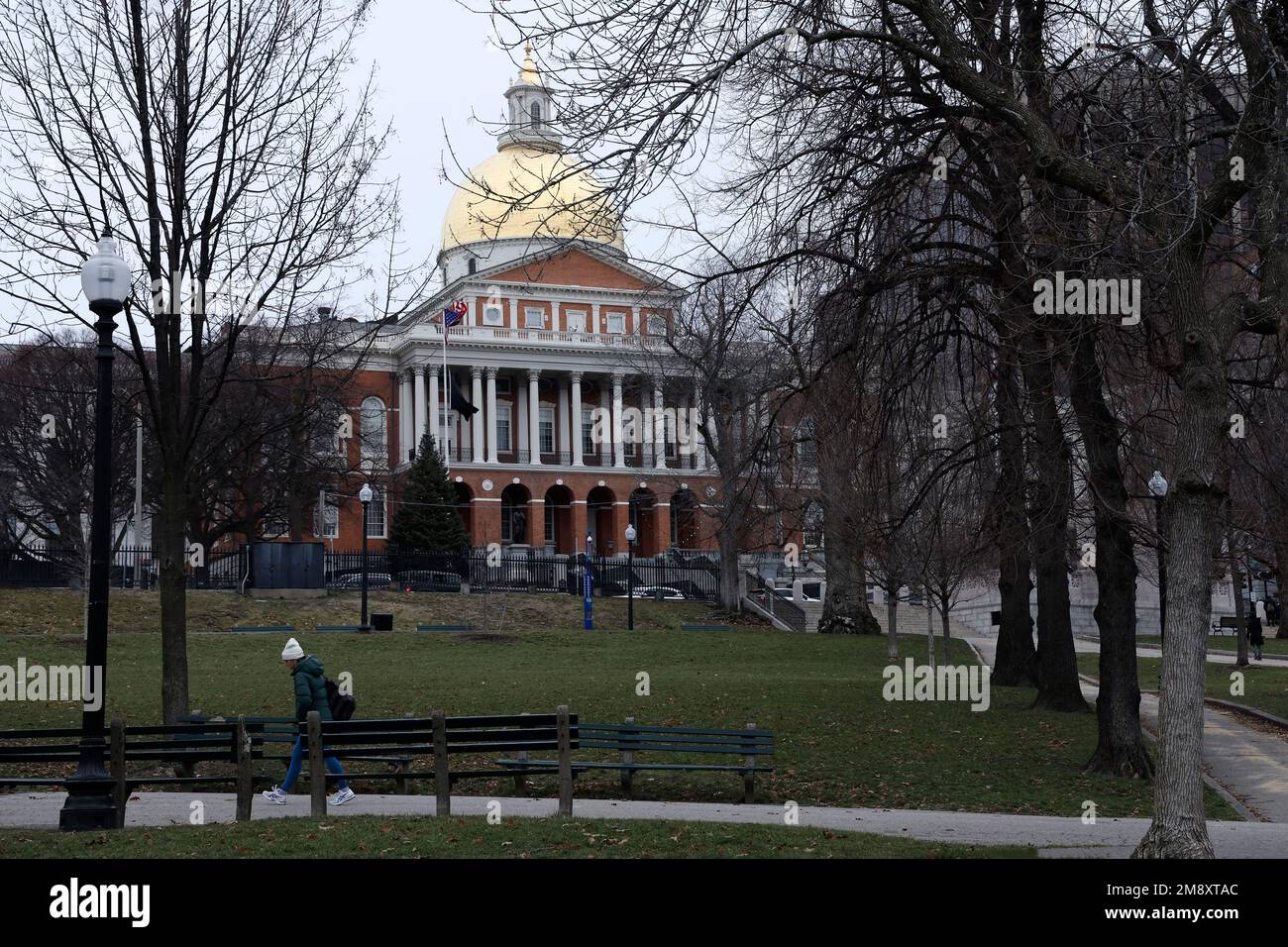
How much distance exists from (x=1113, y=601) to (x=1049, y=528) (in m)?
1.24

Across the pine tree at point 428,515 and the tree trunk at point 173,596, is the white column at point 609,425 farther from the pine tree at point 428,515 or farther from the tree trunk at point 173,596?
the tree trunk at point 173,596

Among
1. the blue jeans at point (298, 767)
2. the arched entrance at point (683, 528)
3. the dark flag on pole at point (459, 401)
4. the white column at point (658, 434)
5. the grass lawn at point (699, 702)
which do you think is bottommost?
the grass lawn at point (699, 702)

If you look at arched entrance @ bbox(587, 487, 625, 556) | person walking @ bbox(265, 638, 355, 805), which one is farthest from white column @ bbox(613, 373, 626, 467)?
person walking @ bbox(265, 638, 355, 805)

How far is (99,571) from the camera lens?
12.8m

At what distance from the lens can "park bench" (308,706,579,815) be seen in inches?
516

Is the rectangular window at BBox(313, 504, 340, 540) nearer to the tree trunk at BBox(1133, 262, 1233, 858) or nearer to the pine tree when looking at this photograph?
the pine tree

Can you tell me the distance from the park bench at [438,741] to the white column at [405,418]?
69.2 m

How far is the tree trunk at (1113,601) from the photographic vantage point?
56.3 ft

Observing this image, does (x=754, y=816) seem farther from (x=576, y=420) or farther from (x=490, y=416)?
(x=576, y=420)

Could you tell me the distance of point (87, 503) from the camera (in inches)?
2128

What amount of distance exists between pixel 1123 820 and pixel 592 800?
5804 millimetres

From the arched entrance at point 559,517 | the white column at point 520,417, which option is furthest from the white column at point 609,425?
the white column at point 520,417

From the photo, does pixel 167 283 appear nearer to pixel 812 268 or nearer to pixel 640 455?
pixel 812 268
